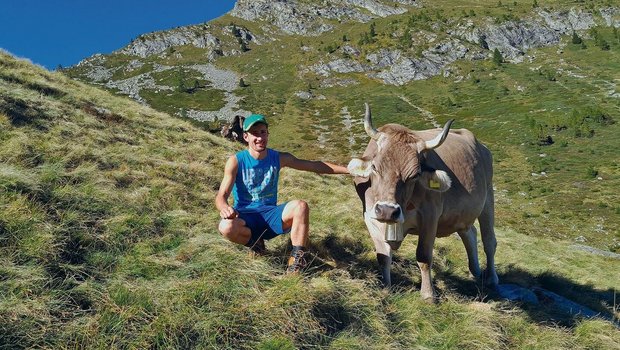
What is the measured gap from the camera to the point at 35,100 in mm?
14188

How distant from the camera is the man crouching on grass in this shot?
6.18 metres

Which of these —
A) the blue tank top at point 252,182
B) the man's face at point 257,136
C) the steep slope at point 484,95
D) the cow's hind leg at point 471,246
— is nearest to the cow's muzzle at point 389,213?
the blue tank top at point 252,182

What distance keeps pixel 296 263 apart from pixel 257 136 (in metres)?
1.90

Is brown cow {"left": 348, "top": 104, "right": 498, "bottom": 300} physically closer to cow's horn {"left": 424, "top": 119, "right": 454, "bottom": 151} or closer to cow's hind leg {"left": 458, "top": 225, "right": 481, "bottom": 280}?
cow's horn {"left": 424, "top": 119, "right": 454, "bottom": 151}

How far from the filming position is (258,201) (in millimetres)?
6625

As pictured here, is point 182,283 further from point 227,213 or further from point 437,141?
point 437,141

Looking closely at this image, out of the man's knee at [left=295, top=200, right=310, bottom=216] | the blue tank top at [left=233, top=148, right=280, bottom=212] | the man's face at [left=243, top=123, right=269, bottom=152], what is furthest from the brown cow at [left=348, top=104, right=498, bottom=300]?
the man's face at [left=243, top=123, right=269, bottom=152]

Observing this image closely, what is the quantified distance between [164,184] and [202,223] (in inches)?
95.9

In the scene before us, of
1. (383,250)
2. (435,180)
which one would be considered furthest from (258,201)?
(435,180)

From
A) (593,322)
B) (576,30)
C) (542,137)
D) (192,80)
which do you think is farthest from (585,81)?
(593,322)

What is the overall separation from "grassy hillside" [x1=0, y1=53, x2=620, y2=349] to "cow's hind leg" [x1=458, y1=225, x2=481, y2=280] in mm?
263

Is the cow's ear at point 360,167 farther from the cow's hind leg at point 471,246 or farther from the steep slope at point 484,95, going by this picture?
the steep slope at point 484,95

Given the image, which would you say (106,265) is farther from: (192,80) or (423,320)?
(192,80)

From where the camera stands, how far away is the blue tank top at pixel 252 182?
6.54 meters
